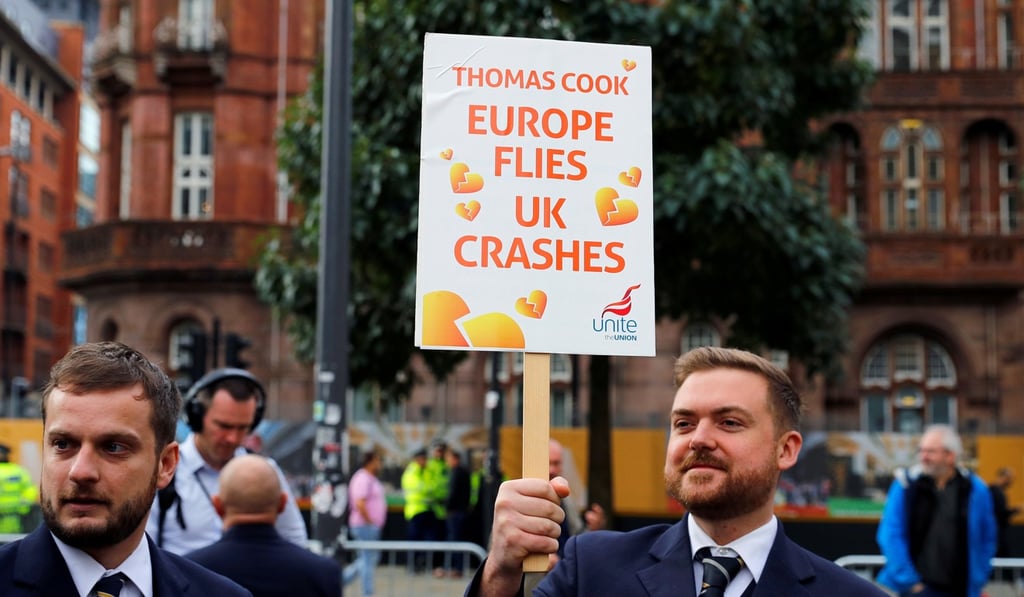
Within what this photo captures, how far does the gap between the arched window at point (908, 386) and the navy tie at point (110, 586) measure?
3222 cm

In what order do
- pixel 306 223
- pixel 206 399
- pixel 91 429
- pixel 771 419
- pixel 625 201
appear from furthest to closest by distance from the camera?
pixel 306 223, pixel 206 399, pixel 625 201, pixel 771 419, pixel 91 429

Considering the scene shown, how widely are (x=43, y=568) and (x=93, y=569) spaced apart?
108mm

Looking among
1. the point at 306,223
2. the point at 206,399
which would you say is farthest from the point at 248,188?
the point at 206,399

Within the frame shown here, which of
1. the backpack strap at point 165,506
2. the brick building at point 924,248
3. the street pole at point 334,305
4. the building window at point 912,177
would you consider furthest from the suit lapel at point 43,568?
the building window at point 912,177

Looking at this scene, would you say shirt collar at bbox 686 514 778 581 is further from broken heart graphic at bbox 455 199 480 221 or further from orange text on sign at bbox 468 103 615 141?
orange text on sign at bbox 468 103 615 141

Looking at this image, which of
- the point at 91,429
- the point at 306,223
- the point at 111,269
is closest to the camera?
the point at 91,429

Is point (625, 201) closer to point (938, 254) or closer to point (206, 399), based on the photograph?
point (206, 399)

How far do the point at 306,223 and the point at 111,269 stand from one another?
17.1 metres

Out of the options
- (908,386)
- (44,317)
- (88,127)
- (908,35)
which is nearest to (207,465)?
(908,386)

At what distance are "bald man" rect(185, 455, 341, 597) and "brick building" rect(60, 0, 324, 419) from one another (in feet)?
89.6

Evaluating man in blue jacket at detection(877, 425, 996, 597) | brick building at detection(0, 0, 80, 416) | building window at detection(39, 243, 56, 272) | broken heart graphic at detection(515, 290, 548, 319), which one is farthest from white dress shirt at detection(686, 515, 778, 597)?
building window at detection(39, 243, 56, 272)

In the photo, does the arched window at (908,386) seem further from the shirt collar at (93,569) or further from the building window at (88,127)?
the building window at (88,127)

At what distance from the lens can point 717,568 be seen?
3.39 meters

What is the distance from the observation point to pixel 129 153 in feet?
115
